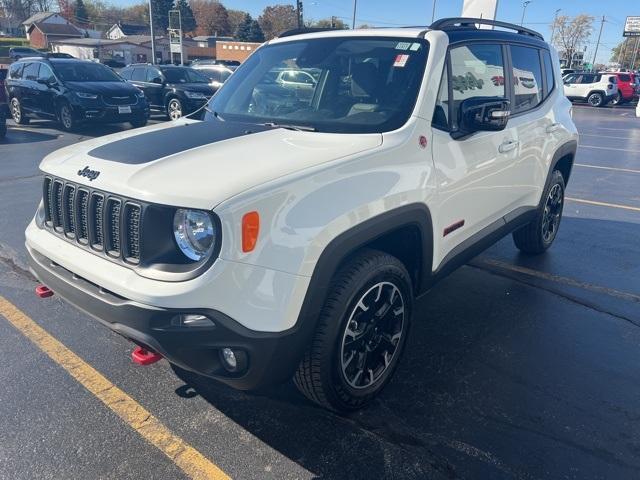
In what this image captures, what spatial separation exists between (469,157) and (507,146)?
0.65 metres

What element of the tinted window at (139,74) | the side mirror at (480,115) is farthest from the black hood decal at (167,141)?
the tinted window at (139,74)

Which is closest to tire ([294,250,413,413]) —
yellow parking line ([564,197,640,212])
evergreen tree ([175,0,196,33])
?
yellow parking line ([564,197,640,212])

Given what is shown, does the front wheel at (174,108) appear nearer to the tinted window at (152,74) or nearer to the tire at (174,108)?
the tire at (174,108)

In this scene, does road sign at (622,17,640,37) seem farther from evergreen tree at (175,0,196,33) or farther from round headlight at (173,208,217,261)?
evergreen tree at (175,0,196,33)

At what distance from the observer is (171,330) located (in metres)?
2.10

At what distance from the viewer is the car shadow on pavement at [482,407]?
8.17 feet

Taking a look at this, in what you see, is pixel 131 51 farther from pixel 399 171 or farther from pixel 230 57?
pixel 399 171

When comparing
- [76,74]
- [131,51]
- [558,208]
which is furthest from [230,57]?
[558,208]

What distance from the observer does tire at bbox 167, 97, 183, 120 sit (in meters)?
15.3

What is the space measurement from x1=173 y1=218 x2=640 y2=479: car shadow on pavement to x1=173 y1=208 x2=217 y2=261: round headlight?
0.77 metres

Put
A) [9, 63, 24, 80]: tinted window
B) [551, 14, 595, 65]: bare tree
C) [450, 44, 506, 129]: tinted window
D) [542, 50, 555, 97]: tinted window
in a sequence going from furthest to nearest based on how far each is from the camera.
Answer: [551, 14, 595, 65]: bare tree → [9, 63, 24, 80]: tinted window → [542, 50, 555, 97]: tinted window → [450, 44, 506, 129]: tinted window

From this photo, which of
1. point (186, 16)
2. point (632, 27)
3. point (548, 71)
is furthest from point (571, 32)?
point (548, 71)

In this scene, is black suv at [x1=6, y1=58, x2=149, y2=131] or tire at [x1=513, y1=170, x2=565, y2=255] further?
black suv at [x1=6, y1=58, x2=149, y2=131]

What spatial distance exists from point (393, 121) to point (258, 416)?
5.67 feet
